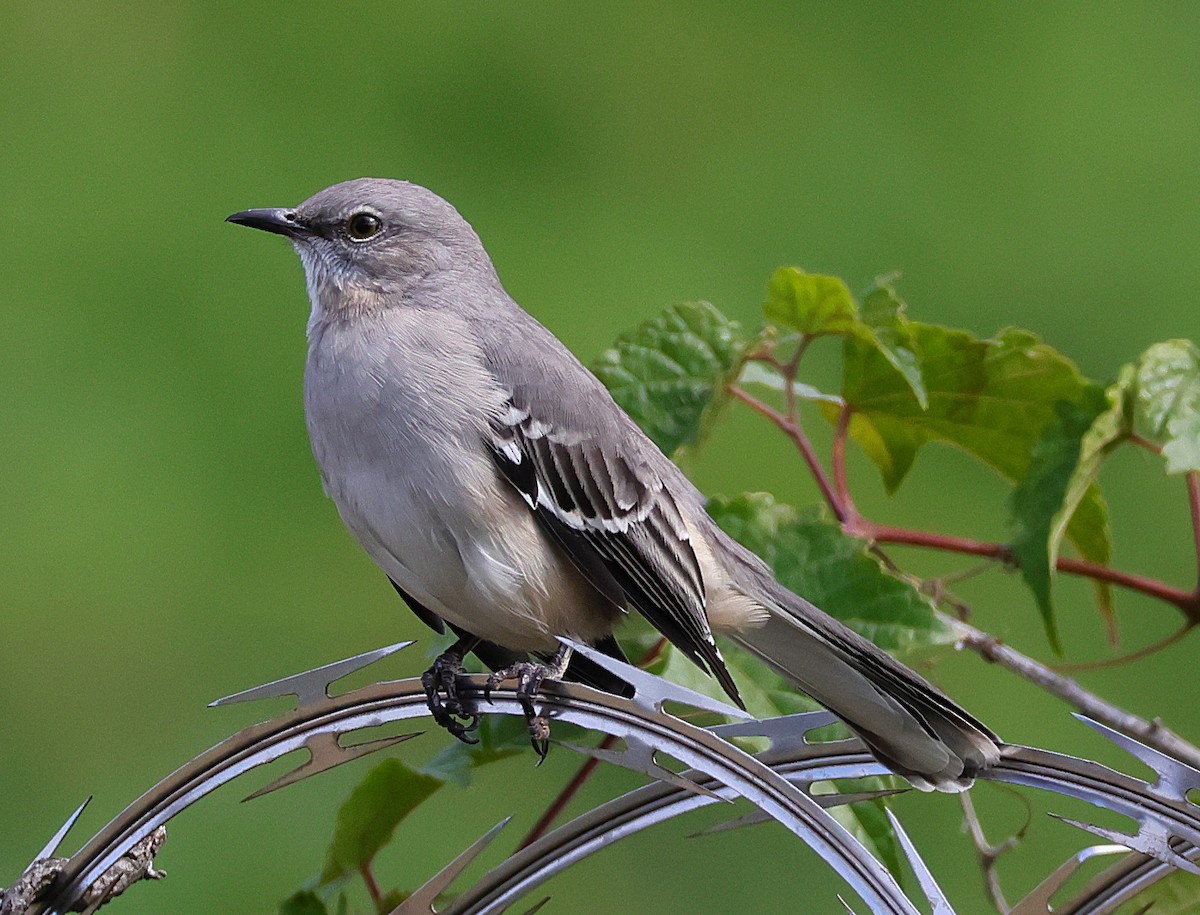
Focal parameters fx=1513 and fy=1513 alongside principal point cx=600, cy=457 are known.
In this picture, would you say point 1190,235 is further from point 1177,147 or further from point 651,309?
point 651,309

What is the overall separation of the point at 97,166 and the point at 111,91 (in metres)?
0.34

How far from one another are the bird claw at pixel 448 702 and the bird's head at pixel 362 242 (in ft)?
1.80

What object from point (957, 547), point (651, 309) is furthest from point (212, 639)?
point (957, 547)

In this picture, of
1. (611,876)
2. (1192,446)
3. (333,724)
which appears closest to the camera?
(333,724)

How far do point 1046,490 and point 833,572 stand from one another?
33 cm

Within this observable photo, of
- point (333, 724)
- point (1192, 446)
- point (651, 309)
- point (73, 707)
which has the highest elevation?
point (1192, 446)

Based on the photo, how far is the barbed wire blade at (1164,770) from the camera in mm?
1216

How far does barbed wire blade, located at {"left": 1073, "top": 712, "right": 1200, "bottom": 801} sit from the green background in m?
2.58

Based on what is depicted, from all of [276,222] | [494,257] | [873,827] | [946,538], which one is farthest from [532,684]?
[494,257]

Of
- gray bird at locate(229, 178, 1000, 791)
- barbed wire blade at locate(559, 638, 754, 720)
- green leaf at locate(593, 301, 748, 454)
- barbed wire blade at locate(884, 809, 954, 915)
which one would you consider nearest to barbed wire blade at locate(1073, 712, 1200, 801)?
barbed wire blade at locate(884, 809, 954, 915)

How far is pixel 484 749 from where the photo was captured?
1.95m

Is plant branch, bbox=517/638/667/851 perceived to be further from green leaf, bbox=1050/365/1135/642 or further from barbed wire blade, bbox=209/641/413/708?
green leaf, bbox=1050/365/1135/642

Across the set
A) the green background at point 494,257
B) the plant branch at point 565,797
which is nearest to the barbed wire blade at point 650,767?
the plant branch at point 565,797

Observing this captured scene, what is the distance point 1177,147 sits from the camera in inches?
194
